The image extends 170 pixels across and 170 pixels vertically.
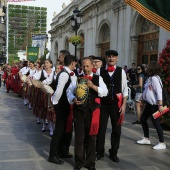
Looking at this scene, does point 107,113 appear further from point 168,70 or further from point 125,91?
point 168,70

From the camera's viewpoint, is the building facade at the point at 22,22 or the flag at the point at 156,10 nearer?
the flag at the point at 156,10

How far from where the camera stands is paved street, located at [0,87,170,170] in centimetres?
450

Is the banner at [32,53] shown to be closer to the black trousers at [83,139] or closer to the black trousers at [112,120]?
the black trousers at [112,120]

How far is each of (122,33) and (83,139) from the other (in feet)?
39.1

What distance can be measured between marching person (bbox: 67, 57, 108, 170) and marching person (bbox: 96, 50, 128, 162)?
472mm

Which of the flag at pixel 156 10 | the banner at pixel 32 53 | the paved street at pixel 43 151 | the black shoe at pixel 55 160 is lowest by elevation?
A: the paved street at pixel 43 151

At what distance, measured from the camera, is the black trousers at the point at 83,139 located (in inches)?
161

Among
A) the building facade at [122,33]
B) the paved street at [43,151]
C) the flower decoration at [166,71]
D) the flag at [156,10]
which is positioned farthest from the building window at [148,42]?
the flag at [156,10]

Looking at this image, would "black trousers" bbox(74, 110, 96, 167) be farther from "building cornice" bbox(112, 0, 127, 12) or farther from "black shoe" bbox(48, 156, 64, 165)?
"building cornice" bbox(112, 0, 127, 12)

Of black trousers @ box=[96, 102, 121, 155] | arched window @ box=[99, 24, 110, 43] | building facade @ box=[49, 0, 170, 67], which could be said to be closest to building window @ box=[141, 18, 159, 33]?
building facade @ box=[49, 0, 170, 67]

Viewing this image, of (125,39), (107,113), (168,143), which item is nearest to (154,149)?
(168,143)

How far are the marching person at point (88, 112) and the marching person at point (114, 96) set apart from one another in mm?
472

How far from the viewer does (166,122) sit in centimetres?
697

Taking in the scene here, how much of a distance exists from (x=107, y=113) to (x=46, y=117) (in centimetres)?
233
